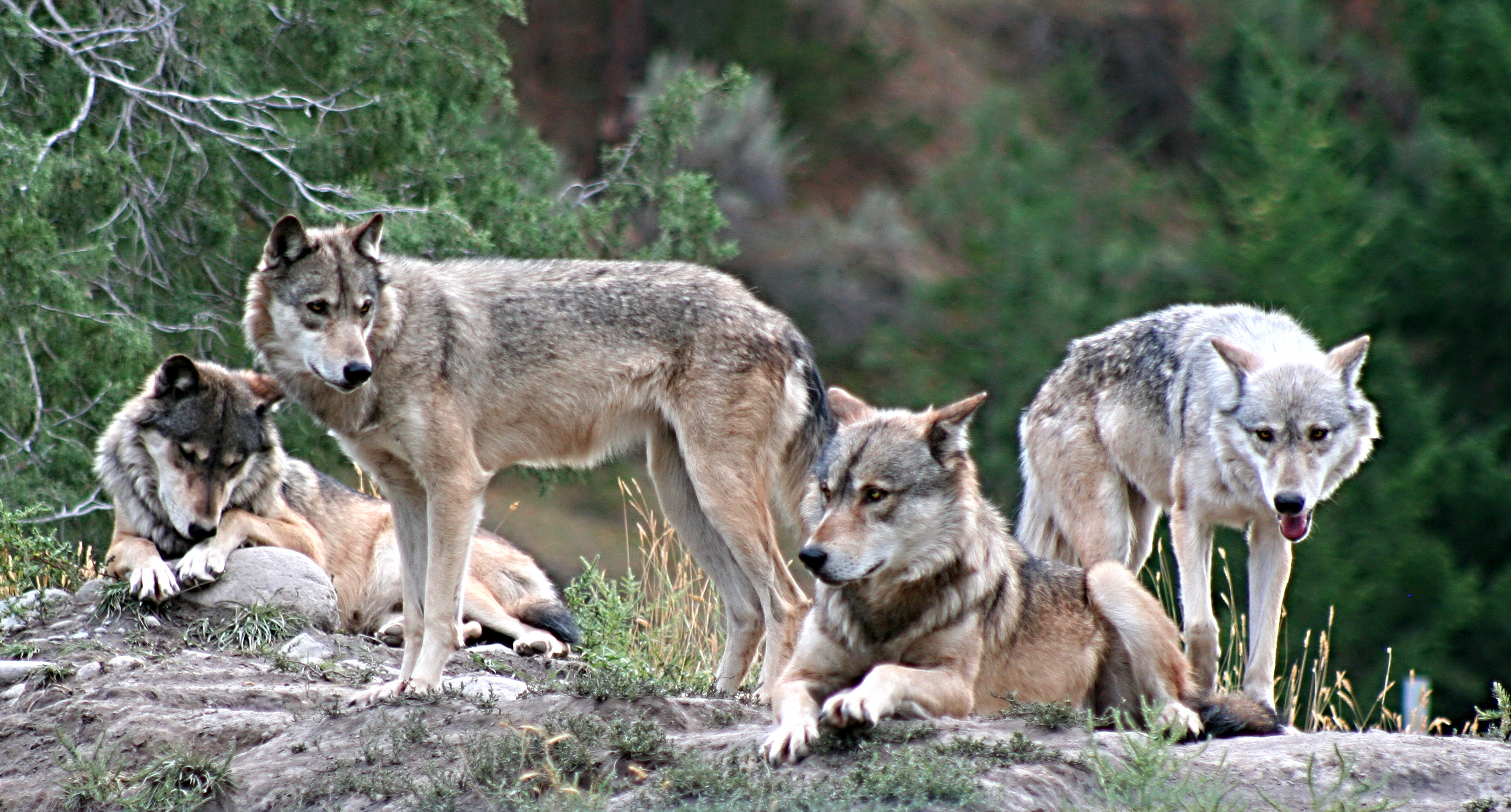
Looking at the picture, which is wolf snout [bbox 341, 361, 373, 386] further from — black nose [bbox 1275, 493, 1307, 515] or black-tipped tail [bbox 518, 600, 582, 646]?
black nose [bbox 1275, 493, 1307, 515]

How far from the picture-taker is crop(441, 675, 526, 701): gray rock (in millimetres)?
5133

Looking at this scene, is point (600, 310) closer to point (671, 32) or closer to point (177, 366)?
point (177, 366)

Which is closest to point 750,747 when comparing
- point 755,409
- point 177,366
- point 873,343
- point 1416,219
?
point 755,409

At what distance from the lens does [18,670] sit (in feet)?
19.2

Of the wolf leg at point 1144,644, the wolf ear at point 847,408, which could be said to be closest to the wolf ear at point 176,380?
the wolf ear at point 847,408

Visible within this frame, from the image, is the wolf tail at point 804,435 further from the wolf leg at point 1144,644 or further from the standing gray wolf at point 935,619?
the wolf leg at point 1144,644

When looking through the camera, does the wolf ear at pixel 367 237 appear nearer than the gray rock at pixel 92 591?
Yes

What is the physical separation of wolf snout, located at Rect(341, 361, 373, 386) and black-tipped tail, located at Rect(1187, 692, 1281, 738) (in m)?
3.24

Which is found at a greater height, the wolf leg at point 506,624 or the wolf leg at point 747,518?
the wolf leg at point 747,518

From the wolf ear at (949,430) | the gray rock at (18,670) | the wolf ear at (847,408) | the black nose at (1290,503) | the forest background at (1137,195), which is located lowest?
the gray rock at (18,670)

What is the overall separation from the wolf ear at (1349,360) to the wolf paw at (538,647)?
12.9 feet

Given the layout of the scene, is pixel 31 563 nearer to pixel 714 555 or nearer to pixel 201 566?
pixel 201 566

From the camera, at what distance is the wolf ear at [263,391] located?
267 inches

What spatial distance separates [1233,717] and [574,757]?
2350 millimetres
